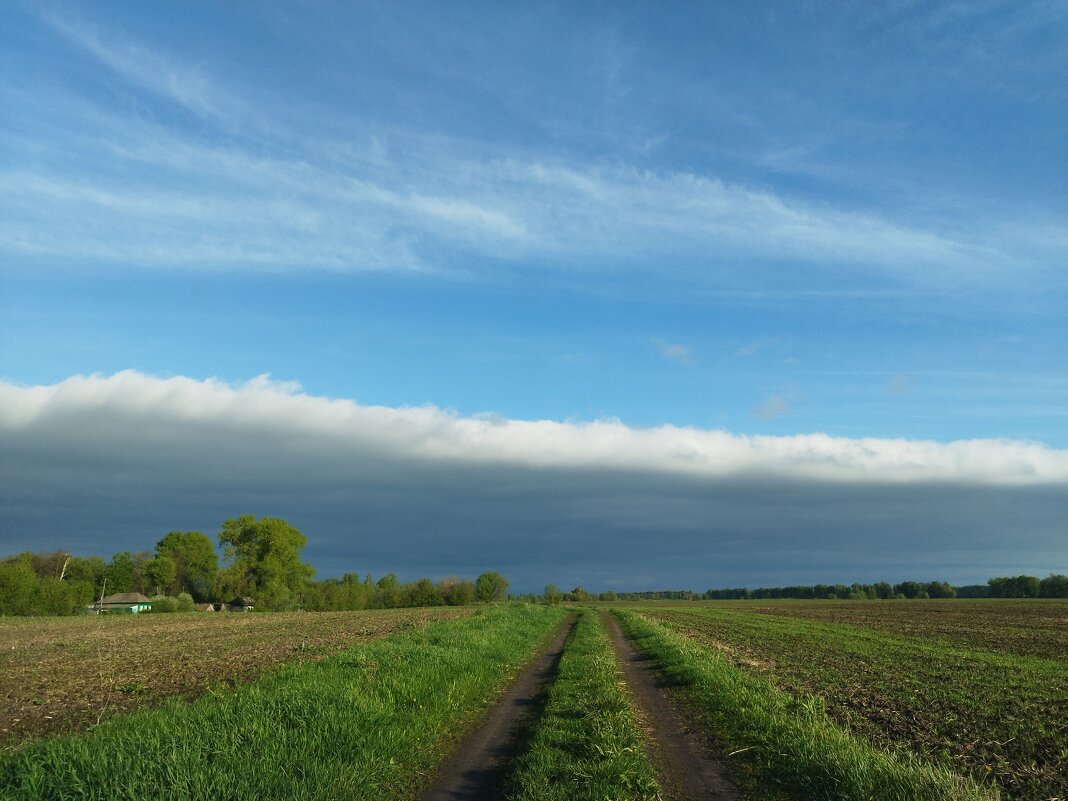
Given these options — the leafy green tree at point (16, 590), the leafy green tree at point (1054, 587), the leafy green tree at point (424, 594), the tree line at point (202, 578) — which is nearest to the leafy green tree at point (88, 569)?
the tree line at point (202, 578)

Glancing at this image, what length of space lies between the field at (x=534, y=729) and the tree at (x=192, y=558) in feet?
377

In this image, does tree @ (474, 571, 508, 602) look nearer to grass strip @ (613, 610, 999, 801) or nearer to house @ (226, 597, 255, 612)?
house @ (226, 597, 255, 612)

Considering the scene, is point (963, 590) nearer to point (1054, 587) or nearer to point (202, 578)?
point (1054, 587)

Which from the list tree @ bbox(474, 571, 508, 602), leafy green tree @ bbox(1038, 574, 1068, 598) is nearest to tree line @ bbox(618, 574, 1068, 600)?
leafy green tree @ bbox(1038, 574, 1068, 598)

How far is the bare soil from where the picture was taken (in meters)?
8.32

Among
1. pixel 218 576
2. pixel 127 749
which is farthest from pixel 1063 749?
pixel 218 576

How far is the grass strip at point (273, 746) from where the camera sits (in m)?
7.47

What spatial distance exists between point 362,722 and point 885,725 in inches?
390

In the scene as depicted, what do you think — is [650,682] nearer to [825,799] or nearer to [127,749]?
[825,799]

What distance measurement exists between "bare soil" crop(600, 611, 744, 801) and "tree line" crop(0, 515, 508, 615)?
9086 centimetres

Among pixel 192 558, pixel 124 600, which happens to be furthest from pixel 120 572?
pixel 192 558

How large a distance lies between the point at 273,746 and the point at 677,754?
5804mm

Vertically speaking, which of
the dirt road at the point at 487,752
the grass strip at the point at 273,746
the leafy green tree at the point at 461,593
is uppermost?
the grass strip at the point at 273,746

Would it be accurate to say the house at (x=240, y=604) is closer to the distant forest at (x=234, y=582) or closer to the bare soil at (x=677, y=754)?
the distant forest at (x=234, y=582)
